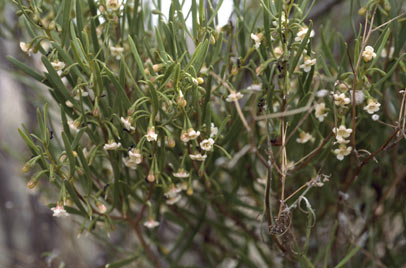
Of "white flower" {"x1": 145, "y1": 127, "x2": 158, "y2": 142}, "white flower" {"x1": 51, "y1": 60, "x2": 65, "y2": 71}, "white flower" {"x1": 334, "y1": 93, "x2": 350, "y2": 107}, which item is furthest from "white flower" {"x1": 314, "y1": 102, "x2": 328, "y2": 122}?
"white flower" {"x1": 51, "y1": 60, "x2": 65, "y2": 71}

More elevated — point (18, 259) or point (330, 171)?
point (330, 171)

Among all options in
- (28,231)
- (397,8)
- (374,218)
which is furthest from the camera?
(28,231)

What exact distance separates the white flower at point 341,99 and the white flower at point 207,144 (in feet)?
0.63

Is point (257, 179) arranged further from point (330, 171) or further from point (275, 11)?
point (275, 11)

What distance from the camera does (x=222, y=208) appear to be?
0.92m

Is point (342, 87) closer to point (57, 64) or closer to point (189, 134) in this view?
point (189, 134)

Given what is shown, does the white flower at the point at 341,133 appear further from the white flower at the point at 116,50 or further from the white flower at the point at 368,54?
the white flower at the point at 116,50

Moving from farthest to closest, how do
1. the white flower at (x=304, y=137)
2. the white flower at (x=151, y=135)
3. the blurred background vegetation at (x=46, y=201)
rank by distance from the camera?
the blurred background vegetation at (x=46, y=201) < the white flower at (x=304, y=137) < the white flower at (x=151, y=135)

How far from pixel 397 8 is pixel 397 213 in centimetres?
44

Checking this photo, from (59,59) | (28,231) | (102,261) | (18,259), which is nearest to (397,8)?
(59,59)

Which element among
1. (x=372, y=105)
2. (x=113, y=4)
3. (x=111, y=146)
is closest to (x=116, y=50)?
(x=113, y=4)

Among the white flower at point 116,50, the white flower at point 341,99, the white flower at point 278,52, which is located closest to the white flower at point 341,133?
the white flower at point 341,99

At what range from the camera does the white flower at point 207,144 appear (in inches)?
25.5

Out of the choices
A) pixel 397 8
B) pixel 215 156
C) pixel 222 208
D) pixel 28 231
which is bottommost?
pixel 28 231
